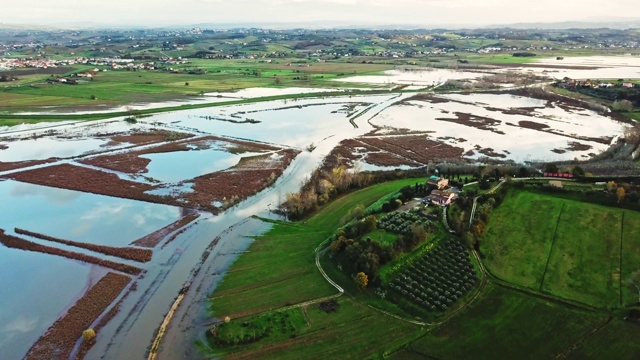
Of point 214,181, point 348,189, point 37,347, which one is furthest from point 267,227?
point 37,347

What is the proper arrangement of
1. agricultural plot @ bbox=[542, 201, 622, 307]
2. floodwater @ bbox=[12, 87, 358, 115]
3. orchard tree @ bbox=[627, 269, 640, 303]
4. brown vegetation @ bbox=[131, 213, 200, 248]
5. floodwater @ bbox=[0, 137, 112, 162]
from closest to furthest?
1. orchard tree @ bbox=[627, 269, 640, 303]
2. agricultural plot @ bbox=[542, 201, 622, 307]
3. brown vegetation @ bbox=[131, 213, 200, 248]
4. floodwater @ bbox=[0, 137, 112, 162]
5. floodwater @ bbox=[12, 87, 358, 115]

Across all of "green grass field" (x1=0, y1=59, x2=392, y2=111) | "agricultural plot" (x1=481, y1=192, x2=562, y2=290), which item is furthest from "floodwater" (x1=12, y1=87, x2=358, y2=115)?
"agricultural plot" (x1=481, y1=192, x2=562, y2=290)

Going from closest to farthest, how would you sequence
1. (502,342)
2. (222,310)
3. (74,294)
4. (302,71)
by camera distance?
(502,342)
(222,310)
(74,294)
(302,71)

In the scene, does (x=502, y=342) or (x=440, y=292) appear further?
(x=440, y=292)

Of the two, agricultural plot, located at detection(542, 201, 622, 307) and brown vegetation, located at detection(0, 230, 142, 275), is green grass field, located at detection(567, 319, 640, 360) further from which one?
brown vegetation, located at detection(0, 230, 142, 275)

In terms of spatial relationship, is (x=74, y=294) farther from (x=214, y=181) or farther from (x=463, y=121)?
(x=463, y=121)

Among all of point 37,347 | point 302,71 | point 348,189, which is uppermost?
point 302,71

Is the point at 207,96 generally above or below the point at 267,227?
above

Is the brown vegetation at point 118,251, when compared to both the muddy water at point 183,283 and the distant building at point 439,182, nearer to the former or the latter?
the muddy water at point 183,283
